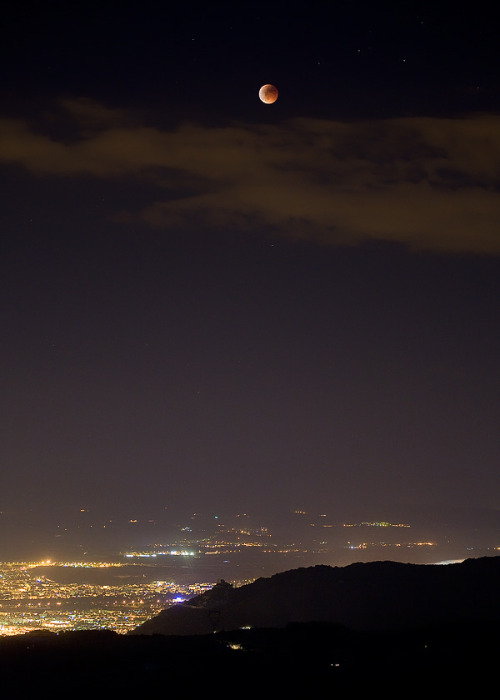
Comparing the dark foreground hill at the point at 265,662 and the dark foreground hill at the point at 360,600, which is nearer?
the dark foreground hill at the point at 265,662

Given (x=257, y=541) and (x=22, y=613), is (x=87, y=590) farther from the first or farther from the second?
(x=257, y=541)

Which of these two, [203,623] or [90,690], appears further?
[203,623]

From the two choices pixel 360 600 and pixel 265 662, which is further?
pixel 360 600

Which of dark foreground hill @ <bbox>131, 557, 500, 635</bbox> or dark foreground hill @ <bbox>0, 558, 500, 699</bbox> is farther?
dark foreground hill @ <bbox>131, 557, 500, 635</bbox>

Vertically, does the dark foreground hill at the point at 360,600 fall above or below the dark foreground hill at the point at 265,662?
above

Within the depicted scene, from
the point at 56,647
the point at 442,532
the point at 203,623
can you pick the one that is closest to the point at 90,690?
the point at 56,647

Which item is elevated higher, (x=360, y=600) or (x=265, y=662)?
(x=360, y=600)

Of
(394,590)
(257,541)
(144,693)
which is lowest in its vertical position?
(144,693)

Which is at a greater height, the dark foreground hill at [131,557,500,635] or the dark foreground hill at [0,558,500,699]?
the dark foreground hill at [131,557,500,635]
